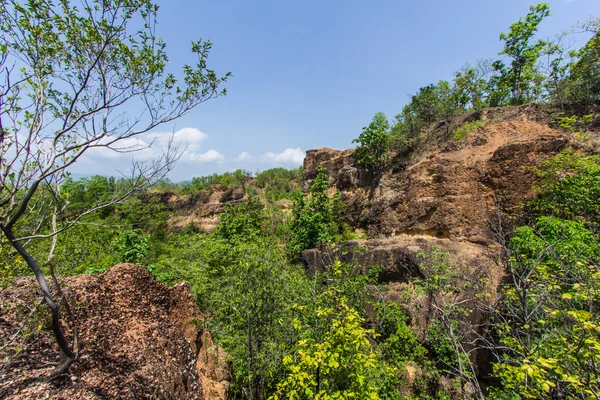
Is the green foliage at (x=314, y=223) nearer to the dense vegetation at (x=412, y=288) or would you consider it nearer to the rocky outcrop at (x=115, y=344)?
the dense vegetation at (x=412, y=288)

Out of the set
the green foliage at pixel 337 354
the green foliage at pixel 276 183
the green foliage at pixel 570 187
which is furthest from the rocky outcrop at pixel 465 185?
the green foliage at pixel 276 183

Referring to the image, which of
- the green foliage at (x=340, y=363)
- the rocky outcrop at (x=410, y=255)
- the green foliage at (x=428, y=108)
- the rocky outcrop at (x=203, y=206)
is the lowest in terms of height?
the rocky outcrop at (x=410, y=255)

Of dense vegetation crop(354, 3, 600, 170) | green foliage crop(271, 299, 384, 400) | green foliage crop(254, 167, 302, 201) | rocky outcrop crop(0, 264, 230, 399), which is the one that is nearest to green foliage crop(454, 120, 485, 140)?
dense vegetation crop(354, 3, 600, 170)

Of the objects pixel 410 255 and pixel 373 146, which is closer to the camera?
pixel 410 255

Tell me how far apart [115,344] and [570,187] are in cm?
1277

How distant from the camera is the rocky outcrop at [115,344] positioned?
3.28 m

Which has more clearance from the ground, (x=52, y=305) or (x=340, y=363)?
(x=52, y=305)

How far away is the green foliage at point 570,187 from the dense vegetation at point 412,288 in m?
0.04

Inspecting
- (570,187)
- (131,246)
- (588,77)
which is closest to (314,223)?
(131,246)

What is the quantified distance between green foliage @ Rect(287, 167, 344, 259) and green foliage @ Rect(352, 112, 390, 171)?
3.48m

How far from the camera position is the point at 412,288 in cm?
970

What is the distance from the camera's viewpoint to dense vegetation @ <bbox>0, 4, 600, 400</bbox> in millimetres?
3652

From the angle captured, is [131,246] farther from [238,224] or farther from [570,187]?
[570,187]

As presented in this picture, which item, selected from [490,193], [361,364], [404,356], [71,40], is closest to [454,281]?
[404,356]
